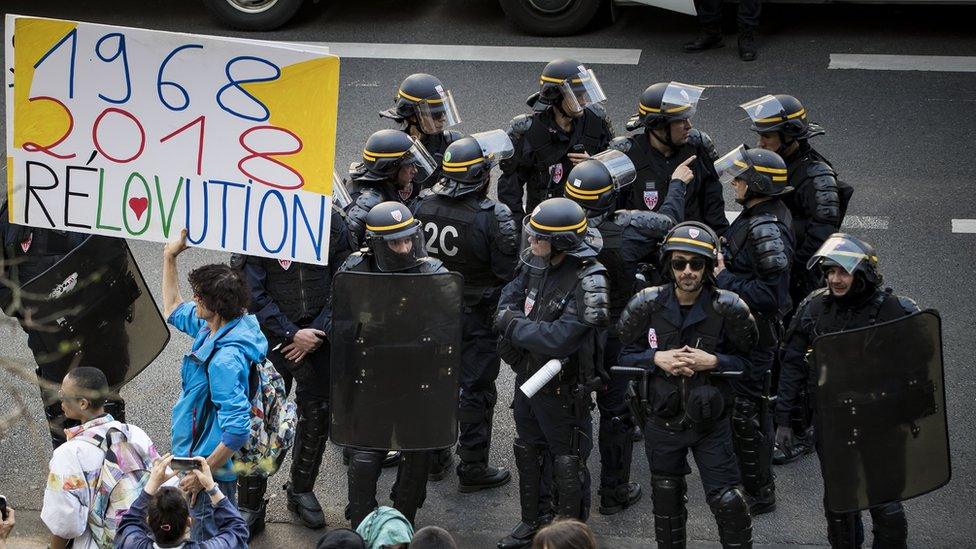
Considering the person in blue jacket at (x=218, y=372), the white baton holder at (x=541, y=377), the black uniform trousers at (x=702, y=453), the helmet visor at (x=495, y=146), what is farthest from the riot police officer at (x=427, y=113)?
the black uniform trousers at (x=702, y=453)

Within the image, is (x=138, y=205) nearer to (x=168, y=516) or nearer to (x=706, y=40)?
(x=168, y=516)

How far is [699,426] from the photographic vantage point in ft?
21.5

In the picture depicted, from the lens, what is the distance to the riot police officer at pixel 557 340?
6707mm

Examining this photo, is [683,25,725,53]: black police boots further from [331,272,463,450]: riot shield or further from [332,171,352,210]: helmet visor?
[331,272,463,450]: riot shield

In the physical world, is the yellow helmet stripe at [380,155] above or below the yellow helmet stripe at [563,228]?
above

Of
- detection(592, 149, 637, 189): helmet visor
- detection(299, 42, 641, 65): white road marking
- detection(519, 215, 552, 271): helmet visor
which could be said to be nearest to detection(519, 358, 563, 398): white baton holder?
detection(519, 215, 552, 271): helmet visor

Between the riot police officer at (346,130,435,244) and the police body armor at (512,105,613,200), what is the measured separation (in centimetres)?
129

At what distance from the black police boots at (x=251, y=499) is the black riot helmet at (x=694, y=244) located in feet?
8.37

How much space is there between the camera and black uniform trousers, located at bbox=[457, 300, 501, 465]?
7664mm

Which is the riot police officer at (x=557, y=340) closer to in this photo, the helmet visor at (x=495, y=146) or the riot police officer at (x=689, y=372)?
the riot police officer at (x=689, y=372)

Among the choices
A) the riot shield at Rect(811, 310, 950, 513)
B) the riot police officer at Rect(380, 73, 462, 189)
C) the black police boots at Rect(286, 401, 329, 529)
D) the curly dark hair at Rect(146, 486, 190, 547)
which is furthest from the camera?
the riot police officer at Rect(380, 73, 462, 189)

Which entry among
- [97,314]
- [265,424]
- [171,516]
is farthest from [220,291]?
[171,516]

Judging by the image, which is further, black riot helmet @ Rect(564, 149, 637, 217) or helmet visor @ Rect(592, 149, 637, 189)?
helmet visor @ Rect(592, 149, 637, 189)

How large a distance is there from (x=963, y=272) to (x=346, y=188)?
478 cm
